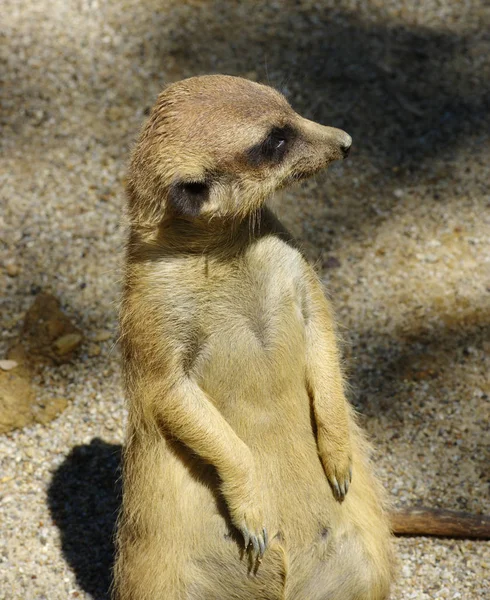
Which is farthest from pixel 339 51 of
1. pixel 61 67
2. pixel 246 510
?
pixel 246 510

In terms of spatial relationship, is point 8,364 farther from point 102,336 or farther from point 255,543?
point 255,543

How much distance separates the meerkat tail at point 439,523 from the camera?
3326 millimetres

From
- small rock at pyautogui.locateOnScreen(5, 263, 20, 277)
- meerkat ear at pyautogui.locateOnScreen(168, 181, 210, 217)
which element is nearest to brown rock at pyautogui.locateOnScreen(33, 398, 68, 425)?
small rock at pyautogui.locateOnScreen(5, 263, 20, 277)

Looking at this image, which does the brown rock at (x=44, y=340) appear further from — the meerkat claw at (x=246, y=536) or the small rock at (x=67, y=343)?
the meerkat claw at (x=246, y=536)

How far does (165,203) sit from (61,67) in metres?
2.84

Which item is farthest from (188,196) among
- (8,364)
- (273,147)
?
(8,364)

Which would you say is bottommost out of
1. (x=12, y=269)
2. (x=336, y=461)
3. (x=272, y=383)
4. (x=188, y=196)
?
(x=12, y=269)

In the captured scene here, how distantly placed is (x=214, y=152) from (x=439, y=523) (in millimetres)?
1689

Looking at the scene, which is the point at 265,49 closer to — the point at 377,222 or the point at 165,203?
the point at 377,222

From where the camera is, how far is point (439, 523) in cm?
335

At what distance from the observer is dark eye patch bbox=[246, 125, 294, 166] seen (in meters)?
2.60

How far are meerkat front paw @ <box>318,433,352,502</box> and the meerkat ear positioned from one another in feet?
2.88

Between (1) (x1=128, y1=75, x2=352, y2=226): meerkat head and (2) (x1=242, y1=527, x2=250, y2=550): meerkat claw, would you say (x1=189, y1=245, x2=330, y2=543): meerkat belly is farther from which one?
(1) (x1=128, y1=75, x2=352, y2=226): meerkat head

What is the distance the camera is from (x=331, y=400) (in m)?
Result: 2.92
